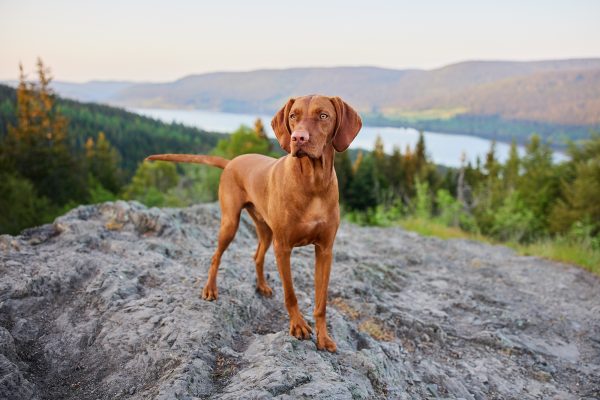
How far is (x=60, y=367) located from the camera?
356 cm

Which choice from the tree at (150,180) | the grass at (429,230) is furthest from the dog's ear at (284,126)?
the tree at (150,180)

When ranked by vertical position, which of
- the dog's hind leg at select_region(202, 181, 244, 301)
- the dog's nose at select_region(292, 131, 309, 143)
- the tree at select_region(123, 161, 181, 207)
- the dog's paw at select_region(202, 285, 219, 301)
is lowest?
the tree at select_region(123, 161, 181, 207)

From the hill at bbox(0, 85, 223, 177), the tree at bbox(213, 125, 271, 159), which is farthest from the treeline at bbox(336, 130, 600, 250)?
the hill at bbox(0, 85, 223, 177)

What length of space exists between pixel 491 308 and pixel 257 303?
3495 mm

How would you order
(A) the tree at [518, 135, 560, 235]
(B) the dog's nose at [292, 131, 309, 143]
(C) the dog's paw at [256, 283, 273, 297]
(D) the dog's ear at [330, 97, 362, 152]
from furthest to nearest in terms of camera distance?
(A) the tree at [518, 135, 560, 235], (C) the dog's paw at [256, 283, 273, 297], (D) the dog's ear at [330, 97, 362, 152], (B) the dog's nose at [292, 131, 309, 143]

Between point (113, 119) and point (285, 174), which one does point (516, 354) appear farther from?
point (113, 119)

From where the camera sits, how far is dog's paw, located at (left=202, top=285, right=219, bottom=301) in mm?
4520

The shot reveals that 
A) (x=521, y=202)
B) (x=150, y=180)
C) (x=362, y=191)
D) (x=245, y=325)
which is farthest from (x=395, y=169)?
(x=245, y=325)

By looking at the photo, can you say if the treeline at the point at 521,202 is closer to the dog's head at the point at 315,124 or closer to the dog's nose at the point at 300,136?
the dog's head at the point at 315,124

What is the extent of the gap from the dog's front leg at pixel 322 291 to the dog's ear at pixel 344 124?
956mm

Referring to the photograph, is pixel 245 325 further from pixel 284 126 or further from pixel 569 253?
pixel 569 253

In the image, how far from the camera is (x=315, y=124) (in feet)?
10.8

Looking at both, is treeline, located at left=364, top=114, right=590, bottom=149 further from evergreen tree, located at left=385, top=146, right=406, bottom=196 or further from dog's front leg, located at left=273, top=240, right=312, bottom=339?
dog's front leg, located at left=273, top=240, right=312, bottom=339

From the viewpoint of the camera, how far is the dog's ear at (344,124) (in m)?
3.42
